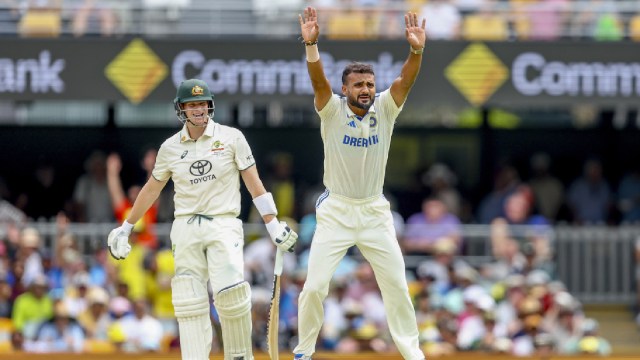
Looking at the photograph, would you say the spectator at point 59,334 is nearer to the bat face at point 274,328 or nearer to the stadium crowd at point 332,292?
the stadium crowd at point 332,292

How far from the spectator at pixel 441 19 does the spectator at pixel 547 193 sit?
2530 mm

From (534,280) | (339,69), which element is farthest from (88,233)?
(534,280)

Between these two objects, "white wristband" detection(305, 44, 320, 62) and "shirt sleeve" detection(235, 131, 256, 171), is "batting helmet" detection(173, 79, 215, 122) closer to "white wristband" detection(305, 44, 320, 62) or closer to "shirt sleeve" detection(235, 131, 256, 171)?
"shirt sleeve" detection(235, 131, 256, 171)

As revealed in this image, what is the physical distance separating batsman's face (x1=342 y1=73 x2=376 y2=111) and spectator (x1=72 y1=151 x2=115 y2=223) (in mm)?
7881

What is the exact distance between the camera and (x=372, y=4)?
17.0 m

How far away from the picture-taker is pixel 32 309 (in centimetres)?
1447

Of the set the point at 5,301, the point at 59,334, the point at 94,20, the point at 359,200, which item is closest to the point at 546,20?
the point at 94,20

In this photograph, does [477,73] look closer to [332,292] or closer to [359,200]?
[332,292]

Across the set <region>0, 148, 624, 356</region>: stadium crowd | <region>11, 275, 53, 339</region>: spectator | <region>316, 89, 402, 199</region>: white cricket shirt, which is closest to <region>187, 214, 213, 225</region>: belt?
<region>316, 89, 402, 199</region>: white cricket shirt

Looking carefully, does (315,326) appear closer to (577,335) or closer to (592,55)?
(577,335)

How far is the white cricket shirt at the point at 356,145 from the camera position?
970cm

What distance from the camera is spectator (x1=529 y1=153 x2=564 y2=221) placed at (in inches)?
707

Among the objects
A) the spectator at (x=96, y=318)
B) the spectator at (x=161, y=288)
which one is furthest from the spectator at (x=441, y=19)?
the spectator at (x=96, y=318)

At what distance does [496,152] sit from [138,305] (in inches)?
265
